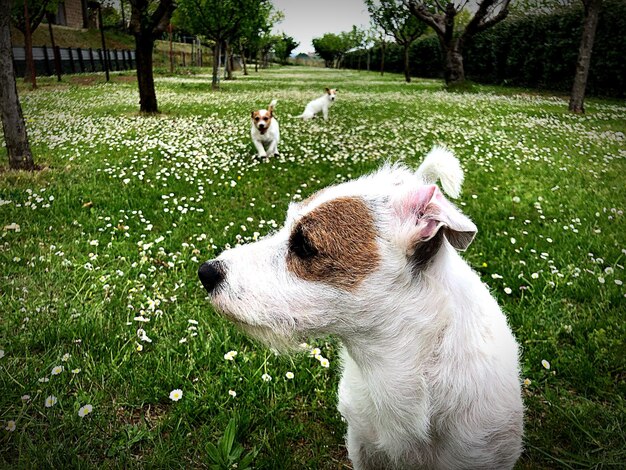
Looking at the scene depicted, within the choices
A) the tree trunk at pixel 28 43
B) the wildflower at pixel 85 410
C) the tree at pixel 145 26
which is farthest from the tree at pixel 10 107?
the tree trunk at pixel 28 43

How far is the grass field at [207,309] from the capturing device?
2.66 metres

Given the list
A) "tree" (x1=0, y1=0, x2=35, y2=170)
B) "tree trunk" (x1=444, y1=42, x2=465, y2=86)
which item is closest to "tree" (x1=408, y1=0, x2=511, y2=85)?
"tree trunk" (x1=444, y1=42, x2=465, y2=86)

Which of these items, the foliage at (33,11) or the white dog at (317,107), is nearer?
the white dog at (317,107)

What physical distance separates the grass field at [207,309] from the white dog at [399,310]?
43 centimetres

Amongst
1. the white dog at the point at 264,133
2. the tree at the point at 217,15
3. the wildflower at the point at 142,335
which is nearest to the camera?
the wildflower at the point at 142,335

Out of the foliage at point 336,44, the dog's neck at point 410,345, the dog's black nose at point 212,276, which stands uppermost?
the foliage at point 336,44

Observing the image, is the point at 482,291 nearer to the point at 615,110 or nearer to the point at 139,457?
the point at 139,457

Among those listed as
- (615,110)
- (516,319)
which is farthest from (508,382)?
(615,110)

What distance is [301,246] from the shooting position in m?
2.03

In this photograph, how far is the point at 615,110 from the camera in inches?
681

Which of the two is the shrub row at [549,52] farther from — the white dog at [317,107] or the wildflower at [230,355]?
the wildflower at [230,355]

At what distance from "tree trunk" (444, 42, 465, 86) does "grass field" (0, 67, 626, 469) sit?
70.0ft

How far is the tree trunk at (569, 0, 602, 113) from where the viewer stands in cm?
1592

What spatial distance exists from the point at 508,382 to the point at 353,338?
2.69 ft
